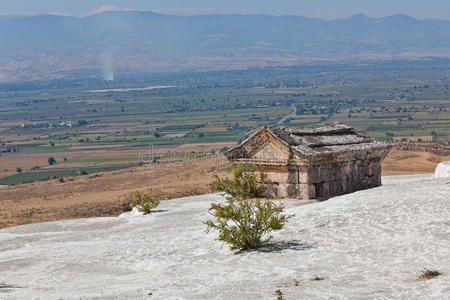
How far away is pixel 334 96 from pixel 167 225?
16257 centimetres

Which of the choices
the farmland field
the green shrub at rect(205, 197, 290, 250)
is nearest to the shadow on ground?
the green shrub at rect(205, 197, 290, 250)

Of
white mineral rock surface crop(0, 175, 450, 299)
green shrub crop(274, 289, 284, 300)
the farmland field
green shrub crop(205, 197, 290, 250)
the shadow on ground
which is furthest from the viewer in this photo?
the farmland field

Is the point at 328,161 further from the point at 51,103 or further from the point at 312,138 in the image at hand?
the point at 51,103

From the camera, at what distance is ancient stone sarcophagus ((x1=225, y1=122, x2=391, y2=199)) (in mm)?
17891

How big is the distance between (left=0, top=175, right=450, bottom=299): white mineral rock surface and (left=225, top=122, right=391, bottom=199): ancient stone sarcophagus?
189cm

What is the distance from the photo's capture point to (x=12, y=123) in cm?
14575

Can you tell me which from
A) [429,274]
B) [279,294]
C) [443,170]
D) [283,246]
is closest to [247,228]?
[283,246]

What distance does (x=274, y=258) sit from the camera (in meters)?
11.8

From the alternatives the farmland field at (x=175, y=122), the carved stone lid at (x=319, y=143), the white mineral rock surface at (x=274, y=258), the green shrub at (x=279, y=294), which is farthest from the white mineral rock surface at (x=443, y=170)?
the farmland field at (x=175, y=122)

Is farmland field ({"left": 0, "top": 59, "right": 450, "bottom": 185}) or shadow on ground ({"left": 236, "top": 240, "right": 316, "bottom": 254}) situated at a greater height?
shadow on ground ({"left": 236, "top": 240, "right": 316, "bottom": 254})

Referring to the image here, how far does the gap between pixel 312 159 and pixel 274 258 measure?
19.7 feet

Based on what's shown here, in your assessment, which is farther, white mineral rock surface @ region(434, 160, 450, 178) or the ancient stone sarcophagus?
white mineral rock surface @ region(434, 160, 450, 178)

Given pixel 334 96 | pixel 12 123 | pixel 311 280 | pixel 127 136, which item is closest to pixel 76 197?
pixel 311 280

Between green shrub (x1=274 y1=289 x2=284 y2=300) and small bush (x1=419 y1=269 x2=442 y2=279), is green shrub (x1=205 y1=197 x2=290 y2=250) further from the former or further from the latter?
small bush (x1=419 y1=269 x2=442 y2=279)
